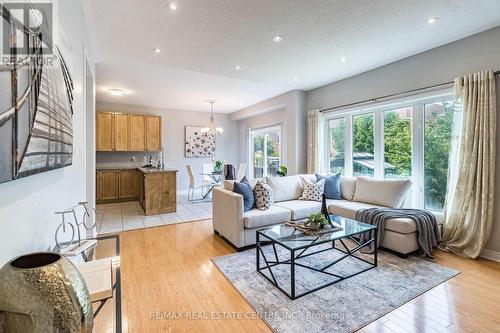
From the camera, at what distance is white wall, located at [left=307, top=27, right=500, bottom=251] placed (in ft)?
9.50

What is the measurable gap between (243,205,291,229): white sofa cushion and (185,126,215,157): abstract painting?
4778 mm

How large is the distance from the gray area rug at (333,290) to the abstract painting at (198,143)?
522 cm

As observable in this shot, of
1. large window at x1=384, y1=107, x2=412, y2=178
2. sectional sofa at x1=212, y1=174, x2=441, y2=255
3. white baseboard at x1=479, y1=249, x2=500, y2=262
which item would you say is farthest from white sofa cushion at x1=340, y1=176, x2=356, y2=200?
white baseboard at x1=479, y1=249, x2=500, y2=262

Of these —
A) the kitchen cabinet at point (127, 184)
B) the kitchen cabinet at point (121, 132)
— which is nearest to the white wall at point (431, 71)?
the kitchen cabinet at point (121, 132)

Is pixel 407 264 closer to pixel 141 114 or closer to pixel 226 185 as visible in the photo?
pixel 226 185

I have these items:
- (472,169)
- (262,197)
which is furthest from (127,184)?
(472,169)

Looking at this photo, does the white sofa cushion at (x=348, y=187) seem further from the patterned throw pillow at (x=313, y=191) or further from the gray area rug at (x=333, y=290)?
the gray area rug at (x=333, y=290)

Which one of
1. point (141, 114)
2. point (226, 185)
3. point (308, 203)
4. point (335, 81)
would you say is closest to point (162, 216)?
point (226, 185)

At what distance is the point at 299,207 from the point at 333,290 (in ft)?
4.95

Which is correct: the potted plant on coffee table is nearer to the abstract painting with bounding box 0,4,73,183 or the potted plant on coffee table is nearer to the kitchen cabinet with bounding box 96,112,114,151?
the abstract painting with bounding box 0,4,73,183

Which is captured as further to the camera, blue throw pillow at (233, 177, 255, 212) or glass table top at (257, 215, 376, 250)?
blue throw pillow at (233, 177, 255, 212)

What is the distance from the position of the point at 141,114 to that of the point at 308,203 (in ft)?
17.4

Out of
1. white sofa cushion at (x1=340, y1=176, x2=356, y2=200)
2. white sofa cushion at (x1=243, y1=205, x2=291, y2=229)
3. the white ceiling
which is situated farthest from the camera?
white sofa cushion at (x1=340, y1=176, x2=356, y2=200)

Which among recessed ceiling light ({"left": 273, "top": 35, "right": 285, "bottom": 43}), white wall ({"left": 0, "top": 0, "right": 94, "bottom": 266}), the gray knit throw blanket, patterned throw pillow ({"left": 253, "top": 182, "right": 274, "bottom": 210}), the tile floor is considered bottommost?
the tile floor
